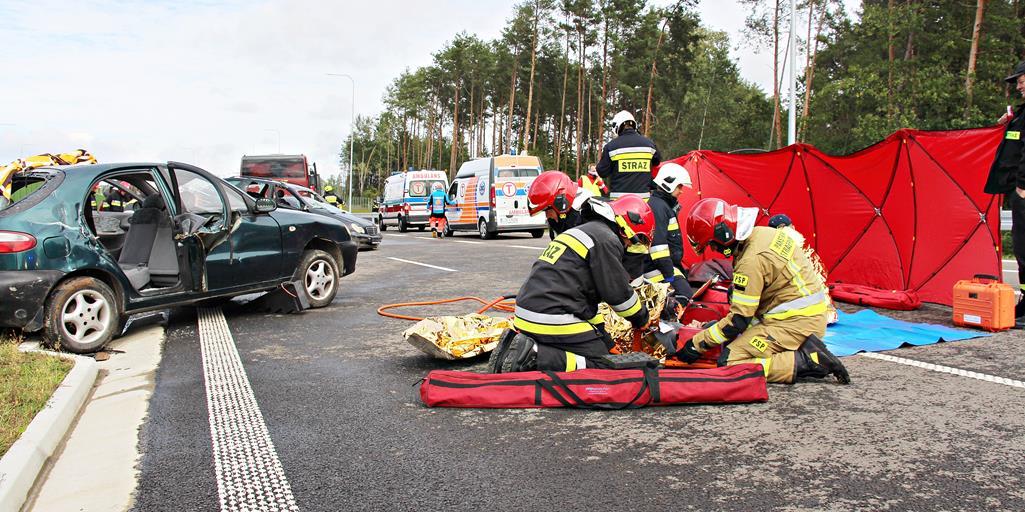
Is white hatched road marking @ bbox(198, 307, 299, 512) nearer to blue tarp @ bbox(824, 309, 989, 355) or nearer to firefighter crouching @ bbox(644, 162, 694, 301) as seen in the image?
firefighter crouching @ bbox(644, 162, 694, 301)

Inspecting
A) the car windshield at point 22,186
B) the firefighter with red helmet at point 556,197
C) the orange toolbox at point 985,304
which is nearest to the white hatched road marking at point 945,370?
the orange toolbox at point 985,304

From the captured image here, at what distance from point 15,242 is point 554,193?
4353 mm

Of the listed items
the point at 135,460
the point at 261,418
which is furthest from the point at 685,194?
the point at 135,460

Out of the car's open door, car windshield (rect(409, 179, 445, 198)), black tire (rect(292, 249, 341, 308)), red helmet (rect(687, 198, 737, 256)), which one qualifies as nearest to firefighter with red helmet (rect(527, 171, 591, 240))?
red helmet (rect(687, 198, 737, 256))

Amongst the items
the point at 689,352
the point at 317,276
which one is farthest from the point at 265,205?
the point at 689,352

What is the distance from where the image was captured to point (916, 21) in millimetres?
27562

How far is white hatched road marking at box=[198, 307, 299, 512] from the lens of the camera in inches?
126

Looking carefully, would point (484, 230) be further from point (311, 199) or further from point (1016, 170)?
point (1016, 170)

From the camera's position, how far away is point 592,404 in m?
4.41

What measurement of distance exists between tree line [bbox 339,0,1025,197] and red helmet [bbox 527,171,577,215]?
576 inches

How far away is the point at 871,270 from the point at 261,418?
771 cm

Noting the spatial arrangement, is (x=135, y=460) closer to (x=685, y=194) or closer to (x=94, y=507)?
(x=94, y=507)

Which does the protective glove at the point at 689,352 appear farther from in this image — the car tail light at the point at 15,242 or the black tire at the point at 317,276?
the car tail light at the point at 15,242

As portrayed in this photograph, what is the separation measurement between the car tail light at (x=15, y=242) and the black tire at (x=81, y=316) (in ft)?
1.35
